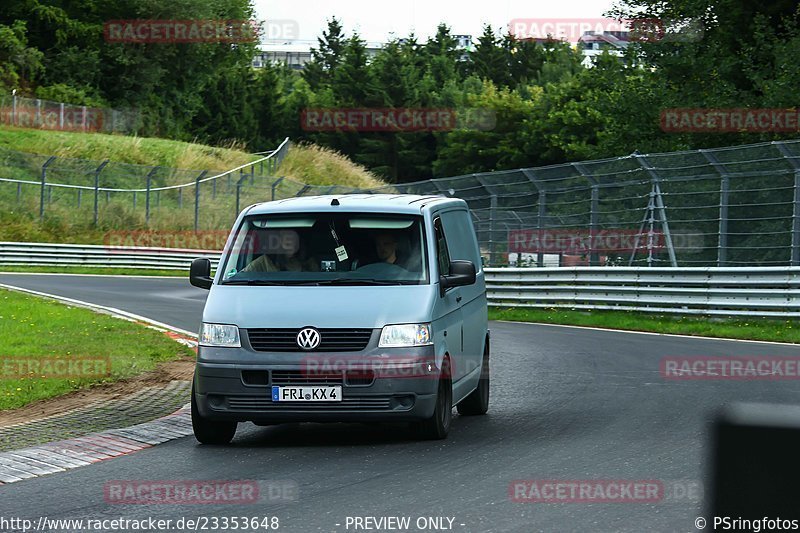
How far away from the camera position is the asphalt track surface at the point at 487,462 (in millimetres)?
6840

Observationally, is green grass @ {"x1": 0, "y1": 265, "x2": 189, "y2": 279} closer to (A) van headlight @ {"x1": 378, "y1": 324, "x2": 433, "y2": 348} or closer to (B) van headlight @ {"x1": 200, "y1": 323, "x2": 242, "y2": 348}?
(B) van headlight @ {"x1": 200, "y1": 323, "x2": 242, "y2": 348}

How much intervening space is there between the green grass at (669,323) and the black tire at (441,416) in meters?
11.4

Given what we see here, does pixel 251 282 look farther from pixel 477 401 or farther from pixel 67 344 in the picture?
pixel 67 344

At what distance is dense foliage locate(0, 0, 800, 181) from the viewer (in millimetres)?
36438

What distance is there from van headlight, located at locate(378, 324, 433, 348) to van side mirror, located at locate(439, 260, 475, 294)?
744mm

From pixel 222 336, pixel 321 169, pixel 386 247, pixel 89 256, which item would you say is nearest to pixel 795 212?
pixel 386 247

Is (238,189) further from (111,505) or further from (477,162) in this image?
(477,162)

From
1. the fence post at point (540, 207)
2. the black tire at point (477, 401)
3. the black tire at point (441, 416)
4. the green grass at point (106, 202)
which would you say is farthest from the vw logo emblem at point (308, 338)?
the green grass at point (106, 202)

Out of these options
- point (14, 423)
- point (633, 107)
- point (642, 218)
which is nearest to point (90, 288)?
point (642, 218)

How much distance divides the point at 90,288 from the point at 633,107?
1688 cm

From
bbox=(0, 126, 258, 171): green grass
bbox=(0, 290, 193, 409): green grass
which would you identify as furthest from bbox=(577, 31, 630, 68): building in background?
bbox=(0, 290, 193, 409): green grass

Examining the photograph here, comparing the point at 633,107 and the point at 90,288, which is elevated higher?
the point at 633,107

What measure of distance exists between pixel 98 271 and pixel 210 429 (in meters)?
33.3

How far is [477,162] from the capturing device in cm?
9000
